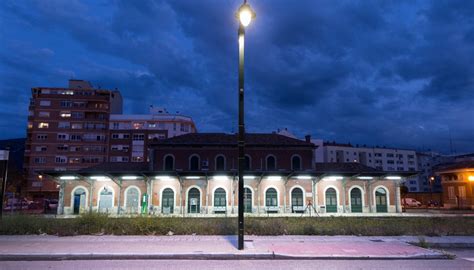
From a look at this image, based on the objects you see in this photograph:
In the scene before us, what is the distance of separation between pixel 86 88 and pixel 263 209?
188ft

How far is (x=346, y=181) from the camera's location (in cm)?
3369

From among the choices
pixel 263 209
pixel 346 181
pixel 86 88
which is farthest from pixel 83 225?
pixel 86 88

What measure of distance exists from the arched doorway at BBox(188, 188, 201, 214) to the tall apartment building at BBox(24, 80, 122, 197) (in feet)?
143

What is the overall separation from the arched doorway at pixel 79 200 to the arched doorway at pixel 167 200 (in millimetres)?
7438

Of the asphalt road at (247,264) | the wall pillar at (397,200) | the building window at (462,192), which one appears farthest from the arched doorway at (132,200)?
the building window at (462,192)

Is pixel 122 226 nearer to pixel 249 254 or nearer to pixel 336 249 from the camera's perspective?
pixel 249 254

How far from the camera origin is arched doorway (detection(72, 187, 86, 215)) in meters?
32.5

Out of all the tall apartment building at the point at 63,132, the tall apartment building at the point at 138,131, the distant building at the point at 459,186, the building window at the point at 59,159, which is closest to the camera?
the distant building at the point at 459,186

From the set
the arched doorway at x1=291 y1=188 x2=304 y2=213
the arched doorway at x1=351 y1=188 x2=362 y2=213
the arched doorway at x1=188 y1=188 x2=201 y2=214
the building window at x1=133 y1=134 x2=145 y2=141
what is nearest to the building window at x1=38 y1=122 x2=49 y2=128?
the building window at x1=133 y1=134 x2=145 y2=141

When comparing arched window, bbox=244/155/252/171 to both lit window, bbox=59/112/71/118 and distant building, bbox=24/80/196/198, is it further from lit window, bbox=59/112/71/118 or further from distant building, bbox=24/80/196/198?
lit window, bbox=59/112/71/118

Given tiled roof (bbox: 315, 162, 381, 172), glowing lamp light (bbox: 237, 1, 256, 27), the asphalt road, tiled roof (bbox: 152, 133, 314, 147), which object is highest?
tiled roof (bbox: 152, 133, 314, 147)

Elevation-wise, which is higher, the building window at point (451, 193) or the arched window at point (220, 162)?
the arched window at point (220, 162)

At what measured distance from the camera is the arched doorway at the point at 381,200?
33812 millimetres

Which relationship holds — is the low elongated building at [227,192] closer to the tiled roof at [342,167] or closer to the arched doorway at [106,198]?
the arched doorway at [106,198]
